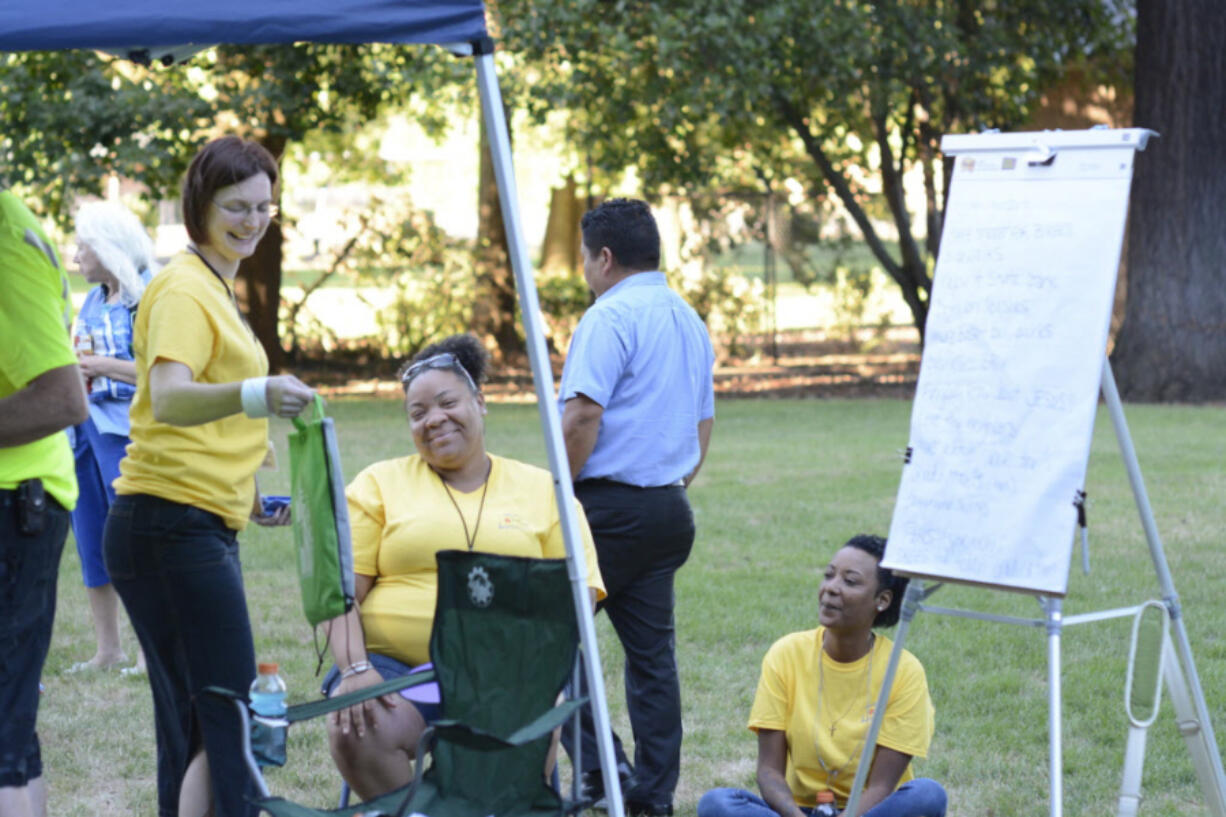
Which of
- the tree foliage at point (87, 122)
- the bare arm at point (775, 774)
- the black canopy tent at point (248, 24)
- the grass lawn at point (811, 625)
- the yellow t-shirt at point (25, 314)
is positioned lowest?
the grass lawn at point (811, 625)

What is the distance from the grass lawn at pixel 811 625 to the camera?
4750 millimetres

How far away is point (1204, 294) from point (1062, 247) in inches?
496

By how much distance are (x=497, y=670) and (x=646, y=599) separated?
2.71ft

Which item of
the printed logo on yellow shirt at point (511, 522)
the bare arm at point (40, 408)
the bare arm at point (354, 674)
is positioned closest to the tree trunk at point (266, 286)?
the printed logo on yellow shirt at point (511, 522)

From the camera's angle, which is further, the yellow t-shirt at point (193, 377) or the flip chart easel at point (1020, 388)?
the flip chart easel at point (1020, 388)

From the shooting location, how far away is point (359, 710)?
3.65m

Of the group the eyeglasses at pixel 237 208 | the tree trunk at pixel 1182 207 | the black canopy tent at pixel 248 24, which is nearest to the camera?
the black canopy tent at pixel 248 24

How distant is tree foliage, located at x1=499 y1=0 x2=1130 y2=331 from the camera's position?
13977 mm

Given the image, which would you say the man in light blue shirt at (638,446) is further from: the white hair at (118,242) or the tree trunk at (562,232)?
the tree trunk at (562,232)

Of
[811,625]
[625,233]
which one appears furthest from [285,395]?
[811,625]

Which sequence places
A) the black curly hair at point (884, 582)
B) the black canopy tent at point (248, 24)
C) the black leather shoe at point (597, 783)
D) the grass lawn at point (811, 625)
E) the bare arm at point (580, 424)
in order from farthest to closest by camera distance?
the grass lawn at point (811, 625) < the black leather shoe at point (597, 783) < the bare arm at point (580, 424) < the black curly hair at point (884, 582) < the black canopy tent at point (248, 24)

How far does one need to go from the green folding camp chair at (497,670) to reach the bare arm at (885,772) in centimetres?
87

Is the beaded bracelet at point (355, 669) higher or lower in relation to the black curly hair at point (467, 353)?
lower

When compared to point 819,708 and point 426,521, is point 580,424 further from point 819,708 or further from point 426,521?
point 819,708
